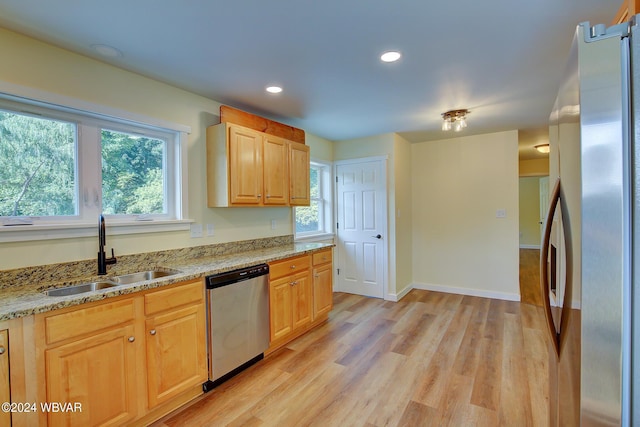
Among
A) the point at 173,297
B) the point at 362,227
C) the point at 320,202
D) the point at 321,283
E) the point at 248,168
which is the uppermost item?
the point at 248,168

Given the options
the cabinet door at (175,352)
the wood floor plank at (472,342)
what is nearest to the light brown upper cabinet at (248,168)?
the cabinet door at (175,352)

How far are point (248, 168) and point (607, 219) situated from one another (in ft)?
8.58

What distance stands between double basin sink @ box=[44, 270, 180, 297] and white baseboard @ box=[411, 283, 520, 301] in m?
3.95

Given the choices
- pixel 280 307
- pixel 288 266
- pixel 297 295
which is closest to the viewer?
pixel 280 307

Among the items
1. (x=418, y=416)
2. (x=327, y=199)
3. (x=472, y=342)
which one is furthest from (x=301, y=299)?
(x=327, y=199)

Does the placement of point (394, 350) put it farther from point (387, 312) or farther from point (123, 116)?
point (123, 116)

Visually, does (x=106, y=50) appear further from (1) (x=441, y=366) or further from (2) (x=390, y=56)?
(1) (x=441, y=366)

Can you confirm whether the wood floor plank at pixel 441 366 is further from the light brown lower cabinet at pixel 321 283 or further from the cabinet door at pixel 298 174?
the cabinet door at pixel 298 174

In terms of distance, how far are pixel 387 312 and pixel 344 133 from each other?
2.50 metres

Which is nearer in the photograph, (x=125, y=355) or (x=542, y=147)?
(x=125, y=355)

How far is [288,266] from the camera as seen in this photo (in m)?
2.96

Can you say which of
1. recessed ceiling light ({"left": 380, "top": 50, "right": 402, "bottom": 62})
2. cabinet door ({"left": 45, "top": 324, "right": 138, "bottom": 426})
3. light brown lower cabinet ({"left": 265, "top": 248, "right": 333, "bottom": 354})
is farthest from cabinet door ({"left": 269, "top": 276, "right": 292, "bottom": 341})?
recessed ceiling light ({"left": 380, "top": 50, "right": 402, "bottom": 62})

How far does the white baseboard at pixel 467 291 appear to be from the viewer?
4.31 metres

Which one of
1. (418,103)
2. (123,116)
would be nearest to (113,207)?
(123,116)
